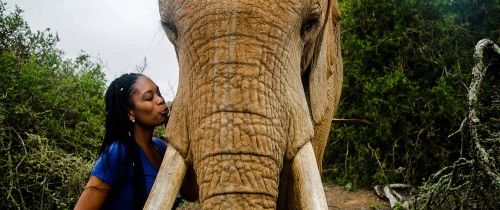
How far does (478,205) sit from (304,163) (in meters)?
3.54

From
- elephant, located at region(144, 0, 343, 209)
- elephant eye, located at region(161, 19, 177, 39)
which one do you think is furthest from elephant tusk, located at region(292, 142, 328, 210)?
elephant eye, located at region(161, 19, 177, 39)

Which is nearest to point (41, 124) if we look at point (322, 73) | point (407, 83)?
point (407, 83)

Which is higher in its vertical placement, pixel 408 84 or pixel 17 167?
pixel 408 84

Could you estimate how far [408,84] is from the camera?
842cm

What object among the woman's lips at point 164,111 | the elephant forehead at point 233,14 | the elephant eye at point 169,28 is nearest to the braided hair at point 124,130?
the woman's lips at point 164,111

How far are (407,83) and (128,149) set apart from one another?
6.36 metres

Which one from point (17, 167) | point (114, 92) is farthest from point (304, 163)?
point (17, 167)

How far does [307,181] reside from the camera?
221 centimetres

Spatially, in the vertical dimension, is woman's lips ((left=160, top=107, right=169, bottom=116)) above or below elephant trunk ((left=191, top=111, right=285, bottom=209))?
above

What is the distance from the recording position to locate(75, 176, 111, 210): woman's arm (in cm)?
255

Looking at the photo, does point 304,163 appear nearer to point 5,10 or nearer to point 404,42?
point 404,42

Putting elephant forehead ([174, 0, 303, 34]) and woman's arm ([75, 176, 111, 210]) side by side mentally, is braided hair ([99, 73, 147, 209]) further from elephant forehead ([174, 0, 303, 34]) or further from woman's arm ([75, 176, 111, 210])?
elephant forehead ([174, 0, 303, 34])

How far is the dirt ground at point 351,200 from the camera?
25.6ft

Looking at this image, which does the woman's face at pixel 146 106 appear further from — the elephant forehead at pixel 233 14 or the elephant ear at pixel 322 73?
the elephant ear at pixel 322 73
